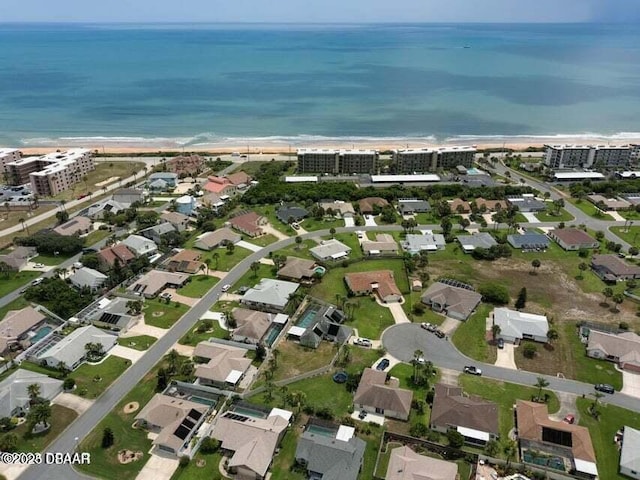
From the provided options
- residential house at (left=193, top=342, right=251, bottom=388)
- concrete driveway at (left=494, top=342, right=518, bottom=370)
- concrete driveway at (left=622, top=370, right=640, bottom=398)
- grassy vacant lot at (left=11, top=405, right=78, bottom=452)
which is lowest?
concrete driveway at (left=622, top=370, right=640, bottom=398)

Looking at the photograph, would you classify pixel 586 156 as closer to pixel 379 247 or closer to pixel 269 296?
pixel 379 247

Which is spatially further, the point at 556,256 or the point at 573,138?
the point at 573,138

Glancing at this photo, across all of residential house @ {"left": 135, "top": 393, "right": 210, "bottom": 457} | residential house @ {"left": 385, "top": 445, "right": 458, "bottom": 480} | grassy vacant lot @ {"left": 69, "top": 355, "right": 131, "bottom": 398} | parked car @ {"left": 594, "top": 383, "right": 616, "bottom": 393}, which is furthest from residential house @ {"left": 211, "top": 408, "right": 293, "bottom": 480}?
parked car @ {"left": 594, "top": 383, "right": 616, "bottom": 393}

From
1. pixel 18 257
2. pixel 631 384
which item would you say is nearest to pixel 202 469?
pixel 631 384

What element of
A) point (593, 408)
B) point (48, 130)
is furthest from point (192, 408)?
point (48, 130)

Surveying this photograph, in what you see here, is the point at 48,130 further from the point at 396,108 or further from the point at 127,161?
the point at 396,108

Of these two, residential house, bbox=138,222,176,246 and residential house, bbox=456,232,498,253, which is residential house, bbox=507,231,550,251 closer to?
residential house, bbox=456,232,498,253
